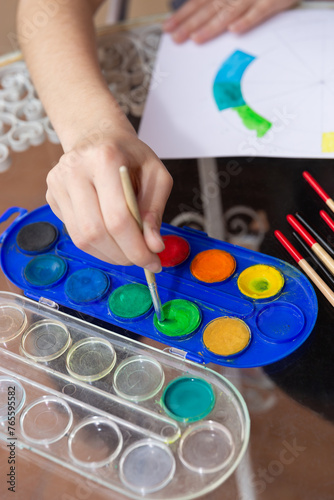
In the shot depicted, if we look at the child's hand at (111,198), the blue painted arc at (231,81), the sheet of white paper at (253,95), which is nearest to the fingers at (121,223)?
the child's hand at (111,198)

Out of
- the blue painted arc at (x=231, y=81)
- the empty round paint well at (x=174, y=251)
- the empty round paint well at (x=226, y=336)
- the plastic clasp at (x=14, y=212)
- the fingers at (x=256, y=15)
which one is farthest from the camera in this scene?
the fingers at (x=256, y=15)

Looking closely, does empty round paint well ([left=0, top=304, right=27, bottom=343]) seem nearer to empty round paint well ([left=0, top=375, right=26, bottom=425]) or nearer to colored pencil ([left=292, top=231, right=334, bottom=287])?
empty round paint well ([left=0, top=375, right=26, bottom=425])

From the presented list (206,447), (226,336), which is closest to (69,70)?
(226,336)

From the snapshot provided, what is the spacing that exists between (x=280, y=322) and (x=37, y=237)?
0.37 metres

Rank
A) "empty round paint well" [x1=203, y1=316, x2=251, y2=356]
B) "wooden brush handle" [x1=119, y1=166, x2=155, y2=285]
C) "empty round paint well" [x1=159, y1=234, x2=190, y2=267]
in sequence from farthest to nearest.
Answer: "empty round paint well" [x1=159, y1=234, x2=190, y2=267] → "empty round paint well" [x1=203, y1=316, x2=251, y2=356] → "wooden brush handle" [x1=119, y1=166, x2=155, y2=285]

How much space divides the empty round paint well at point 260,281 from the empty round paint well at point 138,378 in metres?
0.15

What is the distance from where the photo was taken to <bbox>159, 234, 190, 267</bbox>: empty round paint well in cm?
75

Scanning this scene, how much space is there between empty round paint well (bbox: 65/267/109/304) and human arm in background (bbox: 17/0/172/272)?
0.20ft

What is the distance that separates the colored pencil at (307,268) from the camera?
677 mm

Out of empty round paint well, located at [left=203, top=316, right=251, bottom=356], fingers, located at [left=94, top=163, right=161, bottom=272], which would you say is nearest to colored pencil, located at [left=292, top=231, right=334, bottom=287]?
empty round paint well, located at [left=203, top=316, right=251, bottom=356]

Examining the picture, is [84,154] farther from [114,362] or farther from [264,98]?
[264,98]

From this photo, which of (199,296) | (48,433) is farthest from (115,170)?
(48,433)

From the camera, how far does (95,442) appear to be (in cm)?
59

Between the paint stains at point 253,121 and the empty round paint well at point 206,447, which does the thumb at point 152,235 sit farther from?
the paint stains at point 253,121
